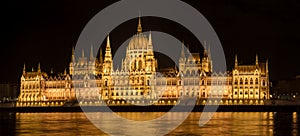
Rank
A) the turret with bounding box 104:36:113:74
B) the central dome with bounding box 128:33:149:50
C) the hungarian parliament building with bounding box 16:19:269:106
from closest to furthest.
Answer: the hungarian parliament building with bounding box 16:19:269:106 → the turret with bounding box 104:36:113:74 → the central dome with bounding box 128:33:149:50

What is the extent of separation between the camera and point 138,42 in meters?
115

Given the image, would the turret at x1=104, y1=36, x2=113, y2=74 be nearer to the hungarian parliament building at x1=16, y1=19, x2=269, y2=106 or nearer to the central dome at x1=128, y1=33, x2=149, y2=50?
the hungarian parliament building at x1=16, y1=19, x2=269, y2=106

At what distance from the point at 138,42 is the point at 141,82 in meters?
12.1

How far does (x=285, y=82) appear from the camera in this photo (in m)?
124

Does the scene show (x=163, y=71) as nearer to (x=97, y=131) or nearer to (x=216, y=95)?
(x=216, y=95)

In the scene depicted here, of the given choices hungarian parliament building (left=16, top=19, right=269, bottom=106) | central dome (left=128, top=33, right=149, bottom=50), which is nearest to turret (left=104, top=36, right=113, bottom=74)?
hungarian parliament building (left=16, top=19, right=269, bottom=106)

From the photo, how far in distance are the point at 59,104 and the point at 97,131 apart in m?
69.4

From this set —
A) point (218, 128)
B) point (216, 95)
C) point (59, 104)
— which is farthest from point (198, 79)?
point (218, 128)

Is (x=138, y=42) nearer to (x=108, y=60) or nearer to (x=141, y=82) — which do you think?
(x=108, y=60)

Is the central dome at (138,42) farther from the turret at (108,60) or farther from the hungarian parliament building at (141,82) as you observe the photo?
the turret at (108,60)

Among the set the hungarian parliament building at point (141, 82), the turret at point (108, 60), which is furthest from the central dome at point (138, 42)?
the turret at point (108, 60)

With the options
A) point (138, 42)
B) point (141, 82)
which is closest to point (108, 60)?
point (138, 42)

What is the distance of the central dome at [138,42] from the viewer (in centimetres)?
11388

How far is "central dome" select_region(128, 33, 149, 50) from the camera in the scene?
11388 centimetres
